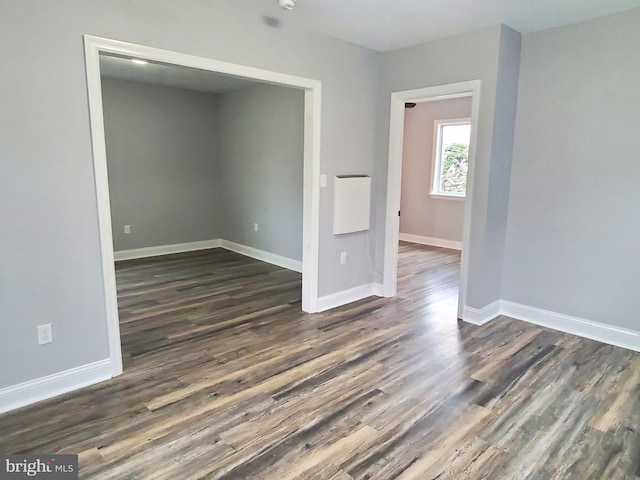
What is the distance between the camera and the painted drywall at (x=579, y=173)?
10.2 feet

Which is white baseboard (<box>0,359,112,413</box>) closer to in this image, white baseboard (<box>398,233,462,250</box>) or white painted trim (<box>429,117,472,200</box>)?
white baseboard (<box>398,233,462,250</box>)

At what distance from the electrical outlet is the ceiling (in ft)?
10.1

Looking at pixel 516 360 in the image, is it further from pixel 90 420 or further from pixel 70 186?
pixel 70 186

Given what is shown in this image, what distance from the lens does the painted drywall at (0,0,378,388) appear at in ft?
7.15

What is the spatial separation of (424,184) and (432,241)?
1044mm

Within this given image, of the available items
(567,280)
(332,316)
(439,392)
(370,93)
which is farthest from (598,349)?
(370,93)

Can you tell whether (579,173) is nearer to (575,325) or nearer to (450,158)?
(575,325)

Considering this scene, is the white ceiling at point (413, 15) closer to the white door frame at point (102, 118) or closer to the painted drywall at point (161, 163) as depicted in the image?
the white door frame at point (102, 118)

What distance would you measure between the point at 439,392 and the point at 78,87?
285cm

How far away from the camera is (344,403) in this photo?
8.01 feet

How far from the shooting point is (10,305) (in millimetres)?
2275

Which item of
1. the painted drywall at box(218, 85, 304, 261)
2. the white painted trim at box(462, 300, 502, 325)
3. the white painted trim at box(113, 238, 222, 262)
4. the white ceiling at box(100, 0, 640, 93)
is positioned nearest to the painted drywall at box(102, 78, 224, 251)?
the white painted trim at box(113, 238, 222, 262)

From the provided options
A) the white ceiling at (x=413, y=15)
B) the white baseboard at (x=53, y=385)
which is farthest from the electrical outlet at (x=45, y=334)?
the white ceiling at (x=413, y=15)

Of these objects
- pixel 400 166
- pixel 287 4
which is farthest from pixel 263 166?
pixel 287 4
